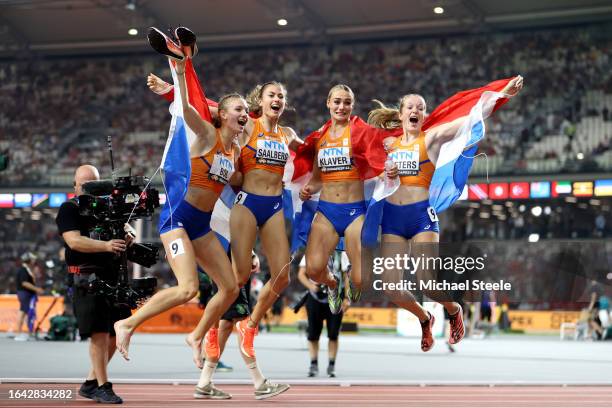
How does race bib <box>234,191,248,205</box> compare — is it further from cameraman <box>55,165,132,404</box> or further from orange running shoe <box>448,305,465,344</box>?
orange running shoe <box>448,305,465,344</box>

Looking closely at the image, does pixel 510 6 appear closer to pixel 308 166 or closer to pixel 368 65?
pixel 368 65

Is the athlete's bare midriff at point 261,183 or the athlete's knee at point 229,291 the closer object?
the athlete's knee at point 229,291

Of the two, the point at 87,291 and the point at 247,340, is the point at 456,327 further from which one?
the point at 87,291

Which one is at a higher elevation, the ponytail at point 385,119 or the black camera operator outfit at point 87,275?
the ponytail at point 385,119

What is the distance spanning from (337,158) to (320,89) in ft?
99.9

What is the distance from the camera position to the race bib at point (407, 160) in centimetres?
993

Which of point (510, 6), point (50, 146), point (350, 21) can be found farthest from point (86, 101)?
point (510, 6)

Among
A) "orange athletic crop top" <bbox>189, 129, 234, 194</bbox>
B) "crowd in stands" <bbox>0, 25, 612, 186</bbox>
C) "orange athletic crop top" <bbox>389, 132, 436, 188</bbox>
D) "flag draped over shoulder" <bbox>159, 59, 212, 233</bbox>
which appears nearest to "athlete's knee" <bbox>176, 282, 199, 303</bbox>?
"flag draped over shoulder" <bbox>159, 59, 212, 233</bbox>

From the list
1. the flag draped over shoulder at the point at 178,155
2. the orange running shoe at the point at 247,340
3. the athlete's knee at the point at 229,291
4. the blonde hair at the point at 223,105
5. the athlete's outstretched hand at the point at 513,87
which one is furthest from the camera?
the orange running shoe at the point at 247,340

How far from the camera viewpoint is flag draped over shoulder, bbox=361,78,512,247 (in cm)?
998

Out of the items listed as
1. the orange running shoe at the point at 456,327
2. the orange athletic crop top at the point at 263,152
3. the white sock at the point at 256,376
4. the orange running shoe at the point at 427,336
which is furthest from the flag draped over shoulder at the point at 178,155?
the orange running shoe at the point at 456,327

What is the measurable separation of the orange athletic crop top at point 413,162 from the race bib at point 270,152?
1107 millimetres

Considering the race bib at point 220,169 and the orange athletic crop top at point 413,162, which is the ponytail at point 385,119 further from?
the race bib at point 220,169

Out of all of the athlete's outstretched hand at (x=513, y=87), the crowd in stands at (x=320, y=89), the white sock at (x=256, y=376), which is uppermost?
the crowd in stands at (x=320, y=89)
